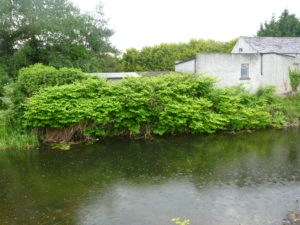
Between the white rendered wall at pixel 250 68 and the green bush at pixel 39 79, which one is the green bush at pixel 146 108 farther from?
the white rendered wall at pixel 250 68

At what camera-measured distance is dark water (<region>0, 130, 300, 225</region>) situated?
22.3 feet

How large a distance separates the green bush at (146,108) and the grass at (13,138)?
0.73m

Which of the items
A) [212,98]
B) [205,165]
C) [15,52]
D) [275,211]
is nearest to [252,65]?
[212,98]

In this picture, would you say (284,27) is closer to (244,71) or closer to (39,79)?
(244,71)

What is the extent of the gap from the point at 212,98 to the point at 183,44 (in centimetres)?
2762

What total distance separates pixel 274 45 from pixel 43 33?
2114 cm

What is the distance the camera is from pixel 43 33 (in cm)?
2155

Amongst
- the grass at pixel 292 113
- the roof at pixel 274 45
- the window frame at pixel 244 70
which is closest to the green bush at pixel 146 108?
the grass at pixel 292 113

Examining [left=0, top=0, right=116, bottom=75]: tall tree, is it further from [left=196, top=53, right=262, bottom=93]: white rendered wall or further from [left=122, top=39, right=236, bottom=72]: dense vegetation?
[left=122, top=39, right=236, bottom=72]: dense vegetation

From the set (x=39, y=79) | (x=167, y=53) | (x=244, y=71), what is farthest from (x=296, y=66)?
(x=39, y=79)

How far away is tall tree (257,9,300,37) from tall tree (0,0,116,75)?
1136 inches

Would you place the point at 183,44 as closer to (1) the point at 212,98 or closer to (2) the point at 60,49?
(2) the point at 60,49

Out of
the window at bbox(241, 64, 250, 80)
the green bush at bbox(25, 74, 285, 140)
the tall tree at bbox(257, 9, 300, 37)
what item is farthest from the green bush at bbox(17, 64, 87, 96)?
the tall tree at bbox(257, 9, 300, 37)

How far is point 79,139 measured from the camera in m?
15.3
